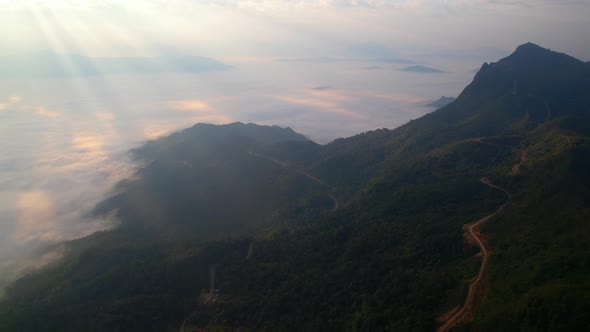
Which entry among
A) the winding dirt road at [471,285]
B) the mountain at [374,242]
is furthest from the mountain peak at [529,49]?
the winding dirt road at [471,285]

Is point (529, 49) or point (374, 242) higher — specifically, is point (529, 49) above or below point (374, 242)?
above

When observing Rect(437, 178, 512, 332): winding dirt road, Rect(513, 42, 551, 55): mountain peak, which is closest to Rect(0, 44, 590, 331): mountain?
Rect(437, 178, 512, 332): winding dirt road

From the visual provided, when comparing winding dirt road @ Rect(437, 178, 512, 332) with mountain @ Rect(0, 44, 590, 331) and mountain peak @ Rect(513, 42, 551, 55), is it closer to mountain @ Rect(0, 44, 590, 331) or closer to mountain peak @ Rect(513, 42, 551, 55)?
mountain @ Rect(0, 44, 590, 331)

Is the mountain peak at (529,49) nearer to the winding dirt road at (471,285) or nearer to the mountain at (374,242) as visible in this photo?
the mountain at (374,242)

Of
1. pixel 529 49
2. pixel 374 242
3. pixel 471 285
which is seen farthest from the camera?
pixel 529 49

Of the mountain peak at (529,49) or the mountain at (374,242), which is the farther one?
the mountain peak at (529,49)

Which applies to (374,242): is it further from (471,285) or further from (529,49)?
(529,49)

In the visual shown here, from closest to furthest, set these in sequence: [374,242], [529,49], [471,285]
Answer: [471,285]
[374,242]
[529,49]

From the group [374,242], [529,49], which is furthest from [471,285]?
[529,49]

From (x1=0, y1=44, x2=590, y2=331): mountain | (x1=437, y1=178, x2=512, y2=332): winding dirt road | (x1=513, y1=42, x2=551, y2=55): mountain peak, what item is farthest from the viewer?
(x1=513, y1=42, x2=551, y2=55): mountain peak
